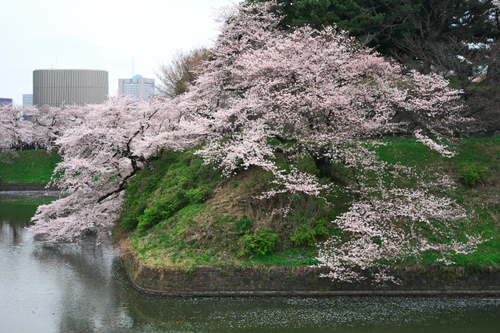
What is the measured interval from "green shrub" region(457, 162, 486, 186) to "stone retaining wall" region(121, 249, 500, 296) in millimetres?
4907

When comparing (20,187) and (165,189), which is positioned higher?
(165,189)

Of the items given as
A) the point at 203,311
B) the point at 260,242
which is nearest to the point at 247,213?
the point at 260,242

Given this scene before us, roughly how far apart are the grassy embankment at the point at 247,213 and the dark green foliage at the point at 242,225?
35 mm

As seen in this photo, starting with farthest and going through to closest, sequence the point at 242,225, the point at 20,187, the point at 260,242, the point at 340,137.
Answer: the point at 20,187 < the point at 340,137 < the point at 242,225 < the point at 260,242

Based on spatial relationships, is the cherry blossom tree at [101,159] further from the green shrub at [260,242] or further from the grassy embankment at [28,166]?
the grassy embankment at [28,166]

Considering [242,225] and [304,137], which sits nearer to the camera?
[242,225]

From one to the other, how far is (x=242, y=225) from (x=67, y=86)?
6273cm

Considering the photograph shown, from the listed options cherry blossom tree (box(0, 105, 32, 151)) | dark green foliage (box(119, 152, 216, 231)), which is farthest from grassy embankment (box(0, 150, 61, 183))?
dark green foliage (box(119, 152, 216, 231))

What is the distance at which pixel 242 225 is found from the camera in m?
14.1

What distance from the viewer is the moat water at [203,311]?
34.8 ft

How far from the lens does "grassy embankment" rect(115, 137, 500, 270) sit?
43.2 ft

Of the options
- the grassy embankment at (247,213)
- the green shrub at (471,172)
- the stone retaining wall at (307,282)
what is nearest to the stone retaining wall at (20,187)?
the grassy embankment at (247,213)

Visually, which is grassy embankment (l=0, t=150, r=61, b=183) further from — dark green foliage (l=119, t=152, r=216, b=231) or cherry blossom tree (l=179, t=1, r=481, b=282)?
cherry blossom tree (l=179, t=1, r=481, b=282)

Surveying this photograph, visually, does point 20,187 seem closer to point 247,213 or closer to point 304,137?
point 247,213
